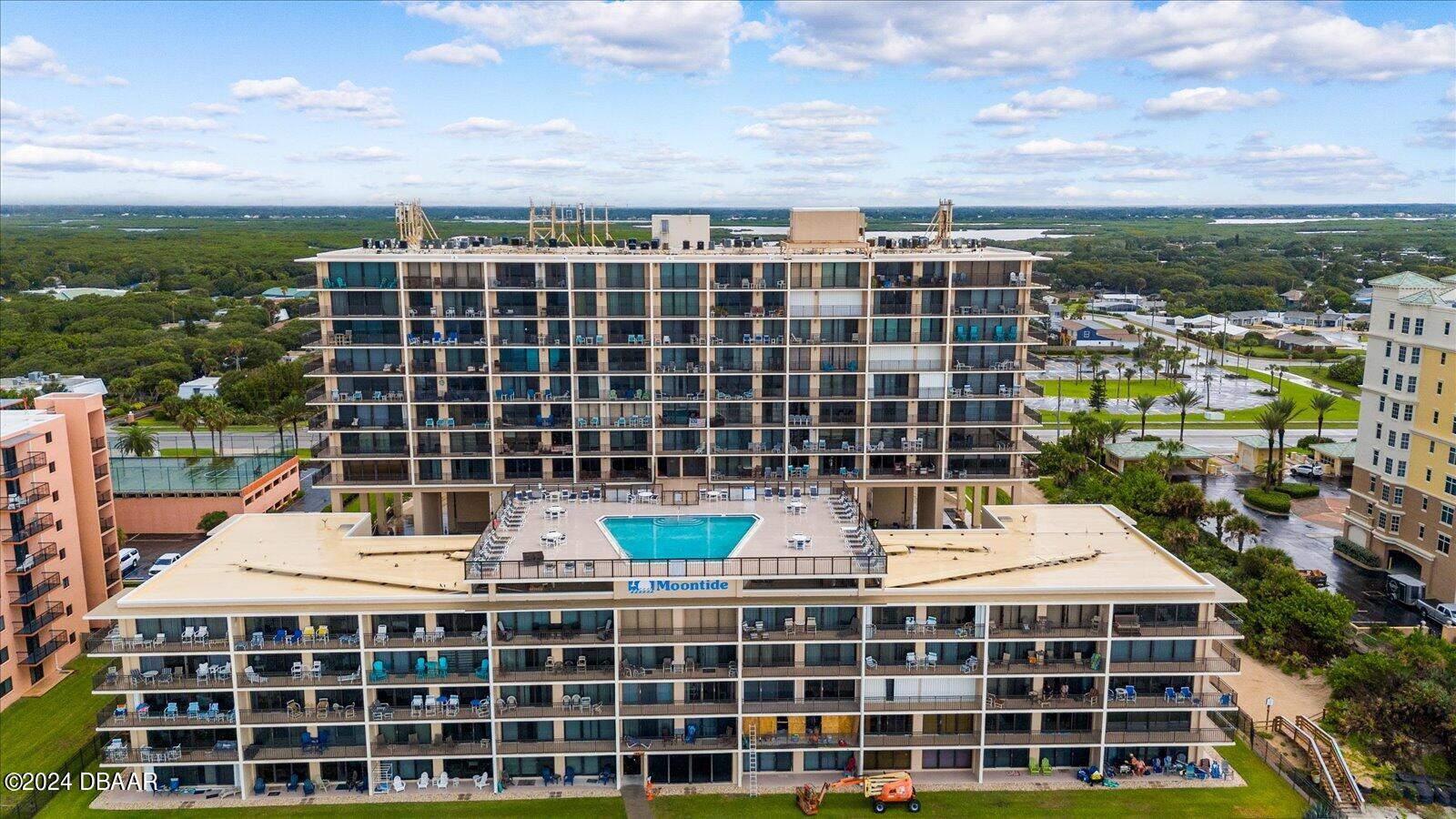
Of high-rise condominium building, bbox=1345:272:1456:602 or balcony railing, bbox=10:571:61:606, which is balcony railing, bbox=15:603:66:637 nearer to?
balcony railing, bbox=10:571:61:606

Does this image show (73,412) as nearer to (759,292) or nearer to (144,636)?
(144,636)

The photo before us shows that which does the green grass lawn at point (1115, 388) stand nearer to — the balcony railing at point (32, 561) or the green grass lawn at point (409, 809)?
the green grass lawn at point (409, 809)

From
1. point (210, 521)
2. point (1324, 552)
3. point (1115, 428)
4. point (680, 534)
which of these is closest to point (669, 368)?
point (680, 534)

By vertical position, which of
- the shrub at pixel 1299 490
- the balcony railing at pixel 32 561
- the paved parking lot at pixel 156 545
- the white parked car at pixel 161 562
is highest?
the balcony railing at pixel 32 561

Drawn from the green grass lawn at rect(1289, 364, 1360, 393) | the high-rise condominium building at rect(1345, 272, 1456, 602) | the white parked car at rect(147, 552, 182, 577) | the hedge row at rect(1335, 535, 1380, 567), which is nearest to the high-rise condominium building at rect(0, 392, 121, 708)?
the white parked car at rect(147, 552, 182, 577)

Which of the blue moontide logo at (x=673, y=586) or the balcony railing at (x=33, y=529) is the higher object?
the blue moontide logo at (x=673, y=586)

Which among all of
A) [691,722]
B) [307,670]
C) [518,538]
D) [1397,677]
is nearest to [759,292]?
[518,538]

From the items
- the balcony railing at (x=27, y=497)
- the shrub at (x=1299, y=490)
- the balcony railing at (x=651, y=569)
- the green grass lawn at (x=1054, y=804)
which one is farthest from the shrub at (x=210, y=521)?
the shrub at (x=1299, y=490)
